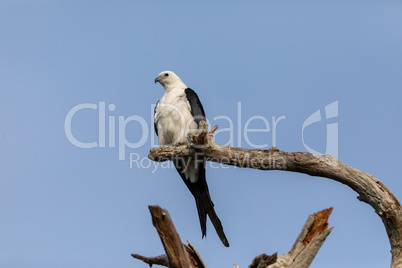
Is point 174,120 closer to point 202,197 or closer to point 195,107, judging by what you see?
point 195,107

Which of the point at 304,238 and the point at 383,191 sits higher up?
the point at 383,191

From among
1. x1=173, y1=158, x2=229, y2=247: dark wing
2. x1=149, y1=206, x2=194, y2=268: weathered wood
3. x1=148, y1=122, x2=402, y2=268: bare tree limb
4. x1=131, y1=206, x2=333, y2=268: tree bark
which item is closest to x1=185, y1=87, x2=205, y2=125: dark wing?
x1=173, y1=158, x2=229, y2=247: dark wing

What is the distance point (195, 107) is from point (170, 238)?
8.52ft

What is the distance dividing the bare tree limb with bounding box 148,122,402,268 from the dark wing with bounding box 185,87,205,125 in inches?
47.3

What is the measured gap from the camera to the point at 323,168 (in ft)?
16.1

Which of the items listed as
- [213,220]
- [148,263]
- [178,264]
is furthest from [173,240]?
[213,220]

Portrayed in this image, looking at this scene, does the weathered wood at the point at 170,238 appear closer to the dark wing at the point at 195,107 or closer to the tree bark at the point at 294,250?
the tree bark at the point at 294,250

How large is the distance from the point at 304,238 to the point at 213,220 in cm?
164

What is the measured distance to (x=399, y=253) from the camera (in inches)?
189

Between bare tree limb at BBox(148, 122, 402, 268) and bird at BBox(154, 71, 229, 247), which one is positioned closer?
bare tree limb at BBox(148, 122, 402, 268)

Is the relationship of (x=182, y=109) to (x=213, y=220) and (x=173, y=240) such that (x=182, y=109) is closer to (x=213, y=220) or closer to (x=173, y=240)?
(x=213, y=220)

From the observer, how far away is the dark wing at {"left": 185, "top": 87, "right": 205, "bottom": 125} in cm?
624

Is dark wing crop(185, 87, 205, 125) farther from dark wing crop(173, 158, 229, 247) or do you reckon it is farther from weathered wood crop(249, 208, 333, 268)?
weathered wood crop(249, 208, 333, 268)

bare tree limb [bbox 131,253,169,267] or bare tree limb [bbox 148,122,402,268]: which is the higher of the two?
bare tree limb [bbox 148,122,402,268]
